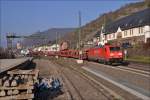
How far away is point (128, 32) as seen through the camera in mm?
95812

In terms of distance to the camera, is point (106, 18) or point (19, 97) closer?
point (19, 97)

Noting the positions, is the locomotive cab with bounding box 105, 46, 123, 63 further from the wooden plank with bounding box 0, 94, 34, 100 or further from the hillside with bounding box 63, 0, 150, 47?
the hillside with bounding box 63, 0, 150, 47

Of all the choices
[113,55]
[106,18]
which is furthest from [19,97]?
[106,18]

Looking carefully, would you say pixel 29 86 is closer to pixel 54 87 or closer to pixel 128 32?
pixel 54 87

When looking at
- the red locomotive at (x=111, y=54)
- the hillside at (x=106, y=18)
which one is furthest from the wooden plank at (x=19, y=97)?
the hillside at (x=106, y=18)

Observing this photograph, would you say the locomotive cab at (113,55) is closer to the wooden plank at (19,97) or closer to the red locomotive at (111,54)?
the red locomotive at (111,54)

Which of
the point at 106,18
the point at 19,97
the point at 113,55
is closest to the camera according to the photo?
the point at 19,97


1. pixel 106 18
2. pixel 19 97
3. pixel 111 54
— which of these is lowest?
pixel 19 97

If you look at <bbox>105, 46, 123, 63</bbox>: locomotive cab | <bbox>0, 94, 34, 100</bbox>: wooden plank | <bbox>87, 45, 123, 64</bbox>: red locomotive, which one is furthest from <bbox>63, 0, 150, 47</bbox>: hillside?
<bbox>0, 94, 34, 100</bbox>: wooden plank

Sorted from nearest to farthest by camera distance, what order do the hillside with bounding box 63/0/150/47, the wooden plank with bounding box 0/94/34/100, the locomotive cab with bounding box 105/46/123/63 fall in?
the wooden plank with bounding box 0/94/34/100
the locomotive cab with bounding box 105/46/123/63
the hillside with bounding box 63/0/150/47

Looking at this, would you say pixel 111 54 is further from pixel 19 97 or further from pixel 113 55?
pixel 19 97

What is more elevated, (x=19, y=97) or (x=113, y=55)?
(x=113, y=55)

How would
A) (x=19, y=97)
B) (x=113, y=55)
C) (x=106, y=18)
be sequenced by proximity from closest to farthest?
(x=19, y=97)
(x=113, y=55)
(x=106, y=18)

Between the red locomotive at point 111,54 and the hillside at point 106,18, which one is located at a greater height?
the hillside at point 106,18
